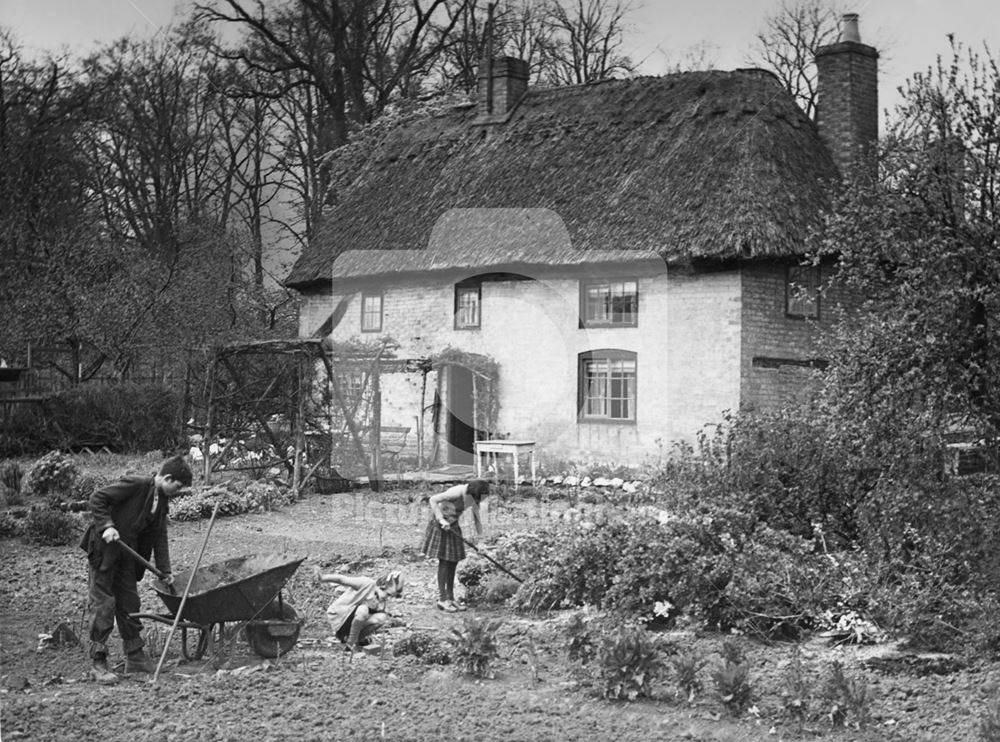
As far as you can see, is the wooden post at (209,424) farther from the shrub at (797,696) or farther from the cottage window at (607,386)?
the shrub at (797,696)

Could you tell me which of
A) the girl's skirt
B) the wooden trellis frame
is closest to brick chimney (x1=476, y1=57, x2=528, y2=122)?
the wooden trellis frame

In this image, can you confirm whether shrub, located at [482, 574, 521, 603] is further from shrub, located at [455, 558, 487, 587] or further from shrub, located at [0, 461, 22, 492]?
shrub, located at [0, 461, 22, 492]

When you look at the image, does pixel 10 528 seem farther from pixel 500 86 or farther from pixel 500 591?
pixel 500 86

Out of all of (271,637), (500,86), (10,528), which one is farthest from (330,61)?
(271,637)

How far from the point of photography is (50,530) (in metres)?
14.7

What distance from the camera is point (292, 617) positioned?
9.19 meters

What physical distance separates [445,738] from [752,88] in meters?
17.9

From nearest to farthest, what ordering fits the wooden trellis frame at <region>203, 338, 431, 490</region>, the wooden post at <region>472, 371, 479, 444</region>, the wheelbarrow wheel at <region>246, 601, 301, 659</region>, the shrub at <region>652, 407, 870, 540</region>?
the wheelbarrow wheel at <region>246, 601, 301, 659</region> < the shrub at <region>652, 407, 870, 540</region> < the wooden trellis frame at <region>203, 338, 431, 490</region> < the wooden post at <region>472, 371, 479, 444</region>

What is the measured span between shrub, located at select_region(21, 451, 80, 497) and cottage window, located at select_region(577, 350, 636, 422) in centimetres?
845

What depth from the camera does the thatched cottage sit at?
812 inches

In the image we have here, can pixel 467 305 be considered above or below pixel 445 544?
above

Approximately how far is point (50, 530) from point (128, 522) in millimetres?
6438

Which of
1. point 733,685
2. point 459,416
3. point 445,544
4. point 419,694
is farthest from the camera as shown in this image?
point 459,416

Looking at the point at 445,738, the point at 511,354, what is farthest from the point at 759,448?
the point at 511,354
